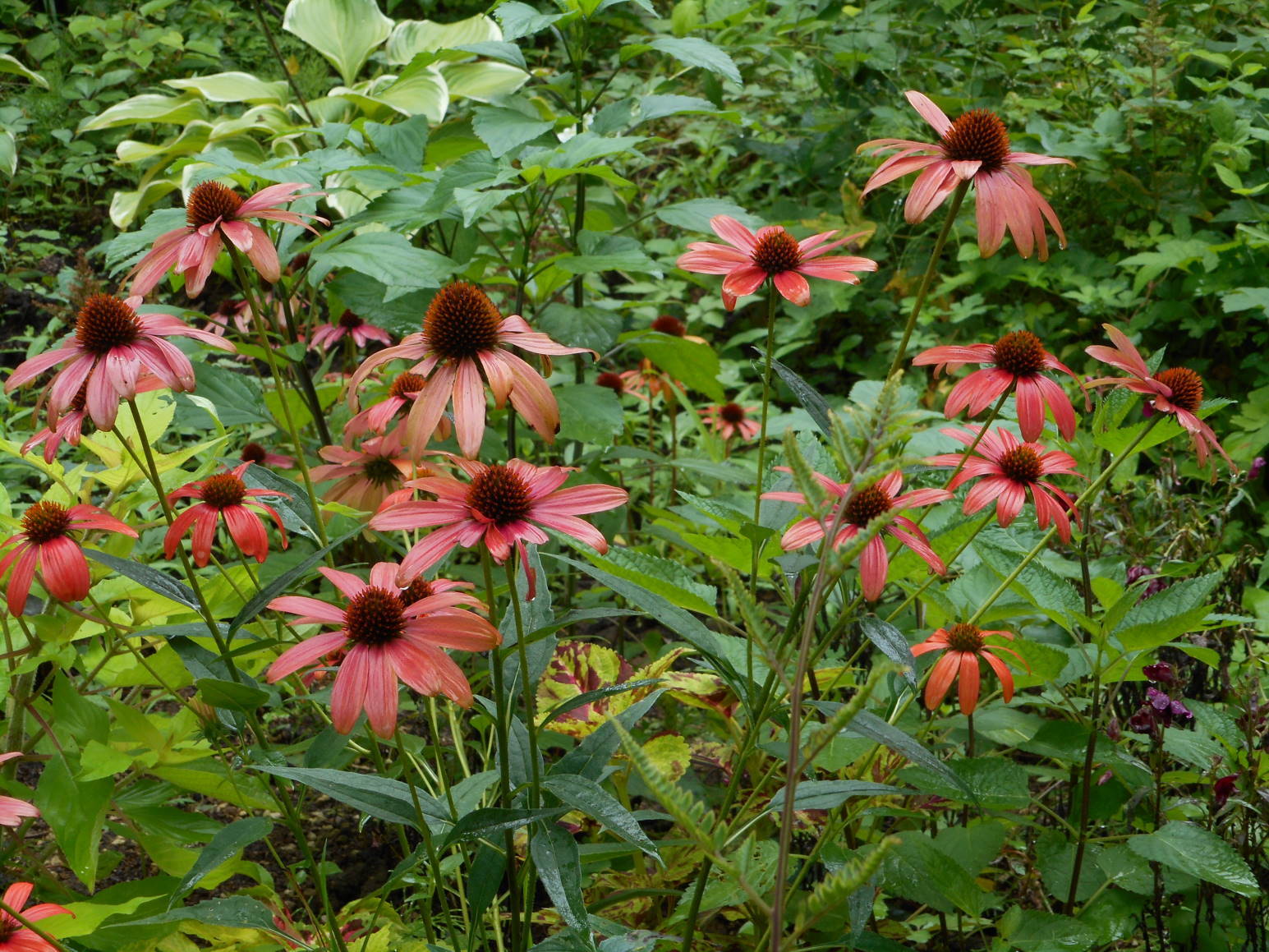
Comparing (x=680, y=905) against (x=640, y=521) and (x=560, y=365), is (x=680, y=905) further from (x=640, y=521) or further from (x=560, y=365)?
(x=640, y=521)

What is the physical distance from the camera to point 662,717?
1.80 m

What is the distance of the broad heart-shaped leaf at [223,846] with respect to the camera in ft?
2.68

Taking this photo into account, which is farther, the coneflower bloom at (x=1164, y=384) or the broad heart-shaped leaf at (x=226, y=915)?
the coneflower bloom at (x=1164, y=384)

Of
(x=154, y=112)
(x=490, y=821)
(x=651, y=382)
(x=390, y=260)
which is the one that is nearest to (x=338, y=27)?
(x=154, y=112)

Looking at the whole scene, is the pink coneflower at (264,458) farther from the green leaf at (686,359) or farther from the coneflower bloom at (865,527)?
the coneflower bloom at (865,527)

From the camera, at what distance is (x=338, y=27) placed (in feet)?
8.49

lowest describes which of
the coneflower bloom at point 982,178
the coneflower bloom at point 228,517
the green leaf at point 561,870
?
the green leaf at point 561,870

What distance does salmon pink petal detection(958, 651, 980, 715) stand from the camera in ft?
3.43

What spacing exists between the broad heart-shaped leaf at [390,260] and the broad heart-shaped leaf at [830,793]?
71cm

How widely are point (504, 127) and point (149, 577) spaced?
0.93m

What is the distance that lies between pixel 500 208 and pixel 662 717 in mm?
1244

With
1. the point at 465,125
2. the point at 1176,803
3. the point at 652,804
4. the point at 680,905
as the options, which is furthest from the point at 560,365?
the point at 1176,803

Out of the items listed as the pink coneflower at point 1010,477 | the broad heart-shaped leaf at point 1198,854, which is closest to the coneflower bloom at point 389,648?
the pink coneflower at point 1010,477

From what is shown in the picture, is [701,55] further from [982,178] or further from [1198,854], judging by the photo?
[1198,854]
